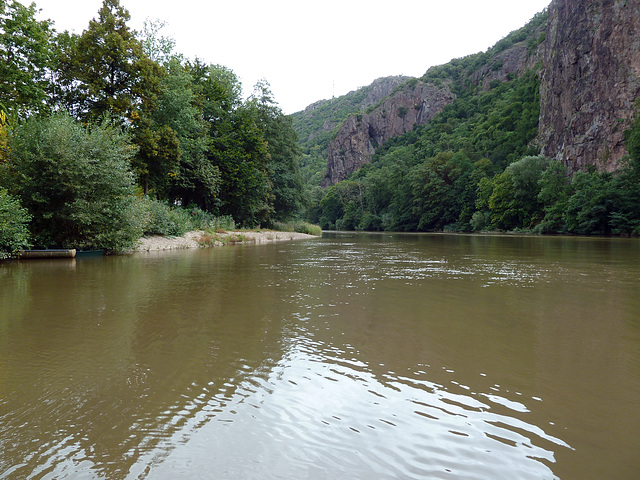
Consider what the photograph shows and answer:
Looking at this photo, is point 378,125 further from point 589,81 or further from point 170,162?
point 170,162

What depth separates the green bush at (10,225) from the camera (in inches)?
422

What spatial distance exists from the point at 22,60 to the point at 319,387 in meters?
25.7

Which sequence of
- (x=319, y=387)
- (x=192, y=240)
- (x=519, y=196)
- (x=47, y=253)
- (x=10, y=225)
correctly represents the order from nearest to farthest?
(x=319, y=387)
(x=10, y=225)
(x=47, y=253)
(x=192, y=240)
(x=519, y=196)

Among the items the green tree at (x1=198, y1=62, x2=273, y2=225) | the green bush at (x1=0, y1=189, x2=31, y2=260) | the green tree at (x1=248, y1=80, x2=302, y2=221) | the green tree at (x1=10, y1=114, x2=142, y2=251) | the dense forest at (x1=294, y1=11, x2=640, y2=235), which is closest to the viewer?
the green bush at (x1=0, y1=189, x2=31, y2=260)

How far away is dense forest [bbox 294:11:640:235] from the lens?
39763 millimetres

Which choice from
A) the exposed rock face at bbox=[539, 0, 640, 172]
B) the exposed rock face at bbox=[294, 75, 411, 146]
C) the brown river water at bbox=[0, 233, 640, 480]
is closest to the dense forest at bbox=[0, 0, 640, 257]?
the exposed rock face at bbox=[539, 0, 640, 172]

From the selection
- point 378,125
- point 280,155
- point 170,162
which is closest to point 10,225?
point 170,162

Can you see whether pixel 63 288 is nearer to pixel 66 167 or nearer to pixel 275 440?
pixel 275 440

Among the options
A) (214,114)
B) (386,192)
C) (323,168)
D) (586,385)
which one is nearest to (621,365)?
(586,385)

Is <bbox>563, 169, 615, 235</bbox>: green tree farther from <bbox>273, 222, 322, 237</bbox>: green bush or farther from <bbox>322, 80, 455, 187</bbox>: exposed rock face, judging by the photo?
<bbox>322, 80, 455, 187</bbox>: exposed rock face

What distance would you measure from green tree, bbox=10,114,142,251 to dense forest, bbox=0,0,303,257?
37mm

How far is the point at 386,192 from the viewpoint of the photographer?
93.1 metres

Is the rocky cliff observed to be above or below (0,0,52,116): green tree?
above

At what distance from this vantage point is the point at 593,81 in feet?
160
